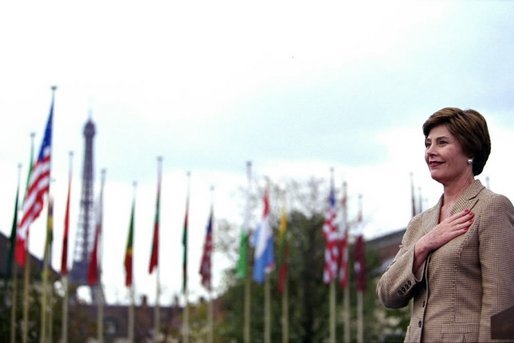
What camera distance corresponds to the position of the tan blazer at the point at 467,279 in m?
3.78

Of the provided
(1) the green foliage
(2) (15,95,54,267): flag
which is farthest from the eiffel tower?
(2) (15,95,54,267): flag

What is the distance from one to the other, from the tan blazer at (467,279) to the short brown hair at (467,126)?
14 centimetres

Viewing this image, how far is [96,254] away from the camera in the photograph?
39.7 meters

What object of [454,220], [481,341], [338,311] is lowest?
[481,341]

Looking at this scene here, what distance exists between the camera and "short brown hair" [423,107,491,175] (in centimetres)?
398

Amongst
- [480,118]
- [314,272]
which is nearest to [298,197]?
[314,272]

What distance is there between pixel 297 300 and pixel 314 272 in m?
1.49

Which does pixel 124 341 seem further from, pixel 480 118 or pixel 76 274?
pixel 480 118

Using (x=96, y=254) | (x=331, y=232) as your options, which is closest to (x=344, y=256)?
(x=331, y=232)

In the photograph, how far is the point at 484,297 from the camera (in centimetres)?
380

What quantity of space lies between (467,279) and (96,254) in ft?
119

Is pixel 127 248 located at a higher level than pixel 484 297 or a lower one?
higher

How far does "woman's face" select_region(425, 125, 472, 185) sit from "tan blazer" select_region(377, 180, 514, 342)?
3.5 inches

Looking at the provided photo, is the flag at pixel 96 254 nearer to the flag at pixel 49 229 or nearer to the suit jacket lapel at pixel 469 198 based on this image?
the flag at pixel 49 229
